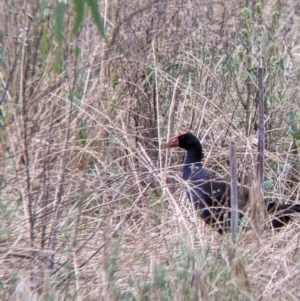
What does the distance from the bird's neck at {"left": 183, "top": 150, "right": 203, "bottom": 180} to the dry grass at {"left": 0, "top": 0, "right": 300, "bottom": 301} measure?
0.11m

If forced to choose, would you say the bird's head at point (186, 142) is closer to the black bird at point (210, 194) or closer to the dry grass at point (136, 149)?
the black bird at point (210, 194)

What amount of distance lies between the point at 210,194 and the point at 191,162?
1.30ft

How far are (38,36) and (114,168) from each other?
2.99 feet

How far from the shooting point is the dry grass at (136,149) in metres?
3.25

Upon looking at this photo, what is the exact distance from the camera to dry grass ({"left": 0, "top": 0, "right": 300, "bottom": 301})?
325 centimetres

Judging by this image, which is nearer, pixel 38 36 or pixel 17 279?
pixel 17 279

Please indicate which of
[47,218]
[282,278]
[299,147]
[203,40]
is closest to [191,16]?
[203,40]

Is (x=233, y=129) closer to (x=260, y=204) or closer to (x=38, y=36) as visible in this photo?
(x=38, y=36)

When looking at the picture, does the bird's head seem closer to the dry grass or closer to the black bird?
the black bird

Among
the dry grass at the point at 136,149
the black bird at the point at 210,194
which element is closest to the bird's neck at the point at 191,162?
the black bird at the point at 210,194

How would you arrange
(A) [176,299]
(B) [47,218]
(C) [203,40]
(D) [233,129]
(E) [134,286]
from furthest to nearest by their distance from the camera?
(C) [203,40], (D) [233,129], (B) [47,218], (E) [134,286], (A) [176,299]

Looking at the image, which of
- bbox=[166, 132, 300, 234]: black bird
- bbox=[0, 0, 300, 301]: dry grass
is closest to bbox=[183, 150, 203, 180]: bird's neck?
bbox=[166, 132, 300, 234]: black bird

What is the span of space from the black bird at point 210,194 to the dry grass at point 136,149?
0.08 m

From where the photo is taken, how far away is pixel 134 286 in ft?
10.5
